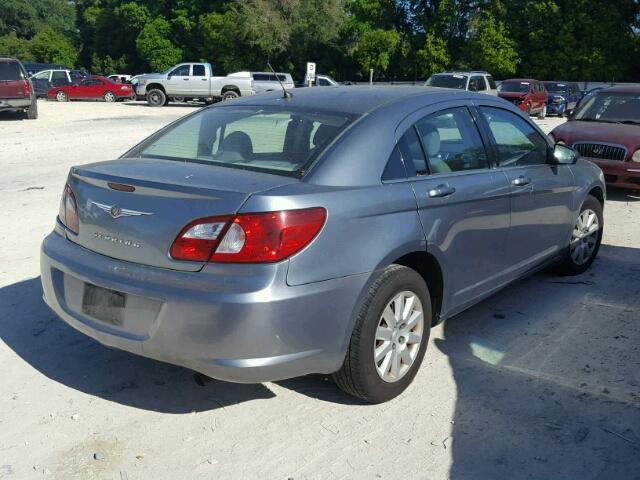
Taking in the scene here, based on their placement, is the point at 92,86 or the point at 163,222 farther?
the point at 92,86

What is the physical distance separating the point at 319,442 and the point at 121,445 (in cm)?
95

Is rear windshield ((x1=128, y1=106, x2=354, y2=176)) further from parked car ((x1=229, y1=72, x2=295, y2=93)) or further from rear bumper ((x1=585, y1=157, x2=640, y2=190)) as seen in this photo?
parked car ((x1=229, y1=72, x2=295, y2=93))

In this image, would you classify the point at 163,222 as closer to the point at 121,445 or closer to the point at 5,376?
the point at 121,445

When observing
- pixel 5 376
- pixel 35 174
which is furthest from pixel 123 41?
pixel 5 376

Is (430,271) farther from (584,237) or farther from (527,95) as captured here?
(527,95)

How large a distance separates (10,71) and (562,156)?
Answer: 1955 cm

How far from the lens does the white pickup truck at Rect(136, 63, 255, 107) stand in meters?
31.6

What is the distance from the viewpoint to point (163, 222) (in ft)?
10.3

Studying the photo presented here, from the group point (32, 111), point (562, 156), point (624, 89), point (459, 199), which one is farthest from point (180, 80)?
point (459, 199)

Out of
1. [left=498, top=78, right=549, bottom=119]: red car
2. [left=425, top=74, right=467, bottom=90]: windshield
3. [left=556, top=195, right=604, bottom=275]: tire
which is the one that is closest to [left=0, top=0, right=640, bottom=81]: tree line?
[left=498, top=78, right=549, bottom=119]: red car

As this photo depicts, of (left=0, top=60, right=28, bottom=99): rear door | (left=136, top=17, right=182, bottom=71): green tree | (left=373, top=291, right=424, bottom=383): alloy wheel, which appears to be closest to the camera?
(left=373, top=291, right=424, bottom=383): alloy wheel

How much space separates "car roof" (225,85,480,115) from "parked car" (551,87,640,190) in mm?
5601

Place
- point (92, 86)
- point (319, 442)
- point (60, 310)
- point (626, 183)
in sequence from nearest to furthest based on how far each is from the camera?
point (319, 442) → point (60, 310) → point (626, 183) → point (92, 86)

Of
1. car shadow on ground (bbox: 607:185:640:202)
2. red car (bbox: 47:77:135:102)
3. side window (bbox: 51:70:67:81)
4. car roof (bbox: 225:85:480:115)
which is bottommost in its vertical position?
red car (bbox: 47:77:135:102)
